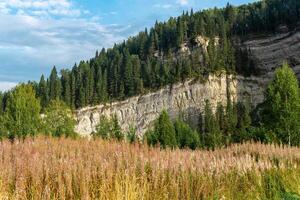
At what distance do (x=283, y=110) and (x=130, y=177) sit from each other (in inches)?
1062

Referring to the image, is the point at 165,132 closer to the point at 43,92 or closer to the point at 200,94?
the point at 200,94

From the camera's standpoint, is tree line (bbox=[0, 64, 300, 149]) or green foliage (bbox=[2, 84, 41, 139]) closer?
tree line (bbox=[0, 64, 300, 149])

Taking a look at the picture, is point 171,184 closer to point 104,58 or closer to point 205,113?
point 205,113

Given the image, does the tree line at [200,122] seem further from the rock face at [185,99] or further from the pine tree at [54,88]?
the pine tree at [54,88]

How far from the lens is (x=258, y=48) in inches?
5236

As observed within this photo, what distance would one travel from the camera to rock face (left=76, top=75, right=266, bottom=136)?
124188mm

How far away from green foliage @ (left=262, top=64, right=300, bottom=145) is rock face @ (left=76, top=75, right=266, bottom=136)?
87.7 meters

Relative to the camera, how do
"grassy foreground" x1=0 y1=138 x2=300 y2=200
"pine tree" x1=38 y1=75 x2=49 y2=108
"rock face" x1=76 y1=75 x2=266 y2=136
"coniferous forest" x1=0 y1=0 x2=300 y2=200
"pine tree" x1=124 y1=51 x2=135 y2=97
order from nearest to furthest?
1. "grassy foreground" x1=0 y1=138 x2=300 y2=200
2. "coniferous forest" x1=0 y1=0 x2=300 y2=200
3. "rock face" x1=76 y1=75 x2=266 y2=136
4. "pine tree" x1=124 y1=51 x2=135 y2=97
5. "pine tree" x1=38 y1=75 x2=49 y2=108

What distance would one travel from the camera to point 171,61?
14612cm

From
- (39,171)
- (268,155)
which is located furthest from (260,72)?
(39,171)

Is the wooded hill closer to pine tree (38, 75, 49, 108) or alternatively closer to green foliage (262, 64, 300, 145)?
pine tree (38, 75, 49, 108)

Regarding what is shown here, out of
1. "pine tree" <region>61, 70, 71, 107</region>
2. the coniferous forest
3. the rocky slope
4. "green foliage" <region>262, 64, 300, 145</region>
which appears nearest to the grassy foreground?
the coniferous forest

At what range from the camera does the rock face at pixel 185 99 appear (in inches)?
4889

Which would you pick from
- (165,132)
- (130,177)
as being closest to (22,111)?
(165,132)
